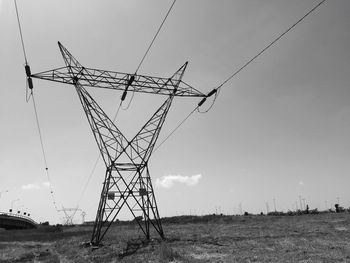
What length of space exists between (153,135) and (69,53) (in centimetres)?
933

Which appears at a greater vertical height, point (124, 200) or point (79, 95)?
point (79, 95)

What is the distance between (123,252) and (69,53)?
15.7 metres

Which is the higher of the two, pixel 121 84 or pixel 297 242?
pixel 121 84

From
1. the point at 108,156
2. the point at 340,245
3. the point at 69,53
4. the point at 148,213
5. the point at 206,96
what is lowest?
the point at 340,245

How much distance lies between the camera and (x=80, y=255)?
77.0 feet

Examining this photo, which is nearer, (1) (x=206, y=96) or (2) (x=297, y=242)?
(2) (x=297, y=242)

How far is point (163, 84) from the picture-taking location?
26922mm

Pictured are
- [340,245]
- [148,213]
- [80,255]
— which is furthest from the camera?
[148,213]

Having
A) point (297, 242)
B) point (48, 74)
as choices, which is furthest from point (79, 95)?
point (297, 242)

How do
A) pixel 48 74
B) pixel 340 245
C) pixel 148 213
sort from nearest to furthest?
pixel 340 245 → pixel 48 74 → pixel 148 213

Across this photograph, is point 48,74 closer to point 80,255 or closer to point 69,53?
point 69,53

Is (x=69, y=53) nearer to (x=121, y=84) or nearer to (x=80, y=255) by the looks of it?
(x=121, y=84)

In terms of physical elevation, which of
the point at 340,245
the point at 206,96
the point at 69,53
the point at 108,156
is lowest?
the point at 340,245

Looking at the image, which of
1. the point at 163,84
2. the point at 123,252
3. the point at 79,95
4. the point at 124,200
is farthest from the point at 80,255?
the point at 163,84
